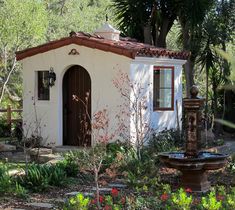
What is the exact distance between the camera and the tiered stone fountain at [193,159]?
25.3 ft

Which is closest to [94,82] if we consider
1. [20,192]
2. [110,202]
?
[20,192]

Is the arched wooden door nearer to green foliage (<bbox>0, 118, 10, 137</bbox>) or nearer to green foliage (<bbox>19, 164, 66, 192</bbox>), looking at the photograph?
green foliage (<bbox>0, 118, 10, 137</bbox>)

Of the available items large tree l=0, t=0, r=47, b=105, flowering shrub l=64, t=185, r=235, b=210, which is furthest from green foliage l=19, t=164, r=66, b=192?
large tree l=0, t=0, r=47, b=105

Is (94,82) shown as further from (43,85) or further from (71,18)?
(71,18)

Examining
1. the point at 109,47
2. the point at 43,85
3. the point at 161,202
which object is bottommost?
the point at 161,202

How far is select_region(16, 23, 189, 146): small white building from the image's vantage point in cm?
1238

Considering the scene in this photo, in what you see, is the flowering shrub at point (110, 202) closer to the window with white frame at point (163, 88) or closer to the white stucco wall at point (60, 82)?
the white stucco wall at point (60, 82)

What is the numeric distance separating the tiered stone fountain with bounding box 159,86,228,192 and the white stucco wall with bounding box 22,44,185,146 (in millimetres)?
3997

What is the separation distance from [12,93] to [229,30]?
41.3 ft

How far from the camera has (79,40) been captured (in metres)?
12.7

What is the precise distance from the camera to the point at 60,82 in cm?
1341

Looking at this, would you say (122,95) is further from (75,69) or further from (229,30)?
(229,30)

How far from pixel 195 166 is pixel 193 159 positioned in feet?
0.42

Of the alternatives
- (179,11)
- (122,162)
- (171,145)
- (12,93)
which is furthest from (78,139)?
(12,93)
